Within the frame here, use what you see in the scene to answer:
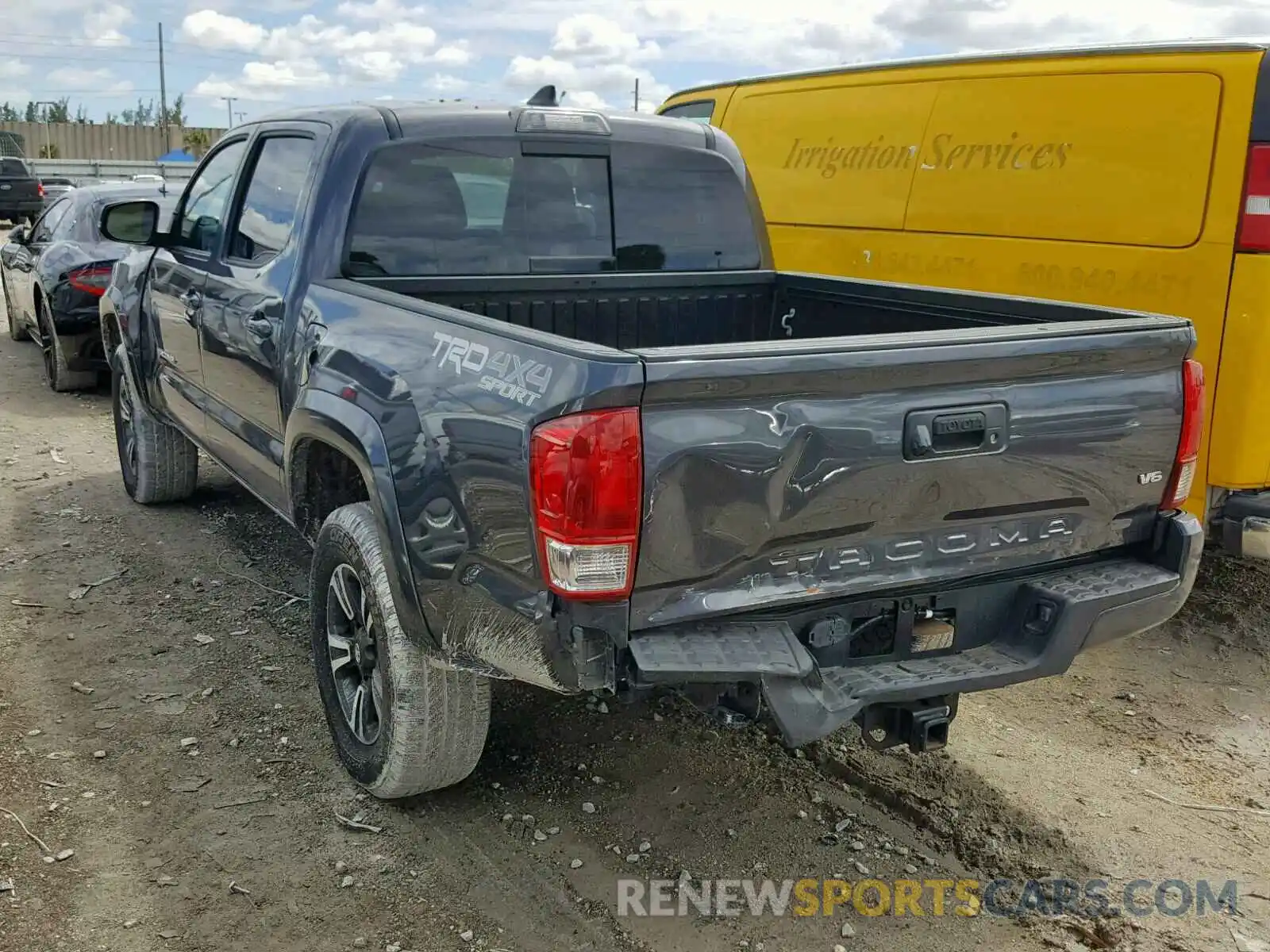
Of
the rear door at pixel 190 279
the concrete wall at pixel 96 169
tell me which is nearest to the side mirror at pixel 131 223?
the rear door at pixel 190 279

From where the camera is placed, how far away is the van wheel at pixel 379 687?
315cm

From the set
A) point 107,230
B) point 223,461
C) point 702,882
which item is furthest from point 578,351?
point 107,230

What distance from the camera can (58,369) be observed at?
9172mm

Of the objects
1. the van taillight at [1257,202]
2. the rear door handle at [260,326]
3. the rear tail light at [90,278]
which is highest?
the van taillight at [1257,202]

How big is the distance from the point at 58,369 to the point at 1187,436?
28.3 feet

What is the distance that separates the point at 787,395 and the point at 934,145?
3.67 m

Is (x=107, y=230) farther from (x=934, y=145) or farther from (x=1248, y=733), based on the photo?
(x=1248, y=733)

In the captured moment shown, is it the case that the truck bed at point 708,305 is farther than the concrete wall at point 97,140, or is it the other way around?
the concrete wall at point 97,140

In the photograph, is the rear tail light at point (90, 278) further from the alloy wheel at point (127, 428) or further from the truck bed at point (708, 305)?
the truck bed at point (708, 305)

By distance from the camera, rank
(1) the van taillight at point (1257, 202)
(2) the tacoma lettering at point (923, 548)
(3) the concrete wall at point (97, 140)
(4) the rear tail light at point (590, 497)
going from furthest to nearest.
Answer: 1. (3) the concrete wall at point (97, 140)
2. (1) the van taillight at point (1257, 202)
3. (2) the tacoma lettering at point (923, 548)
4. (4) the rear tail light at point (590, 497)

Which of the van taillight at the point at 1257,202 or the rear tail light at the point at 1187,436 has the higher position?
the van taillight at the point at 1257,202

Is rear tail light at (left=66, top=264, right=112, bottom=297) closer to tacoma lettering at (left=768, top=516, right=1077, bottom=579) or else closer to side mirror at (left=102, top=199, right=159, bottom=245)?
side mirror at (left=102, top=199, right=159, bottom=245)

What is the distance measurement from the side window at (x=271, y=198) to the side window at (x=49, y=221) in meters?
6.24
